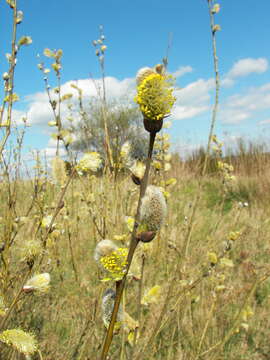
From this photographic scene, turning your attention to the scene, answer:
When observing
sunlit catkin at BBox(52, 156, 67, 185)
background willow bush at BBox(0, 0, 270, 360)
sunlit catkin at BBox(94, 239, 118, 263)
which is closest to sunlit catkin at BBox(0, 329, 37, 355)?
background willow bush at BBox(0, 0, 270, 360)

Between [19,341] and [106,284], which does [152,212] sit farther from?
[106,284]

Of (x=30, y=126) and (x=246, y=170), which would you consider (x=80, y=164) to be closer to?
(x=30, y=126)

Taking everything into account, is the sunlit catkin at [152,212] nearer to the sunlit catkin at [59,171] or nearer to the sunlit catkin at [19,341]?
the sunlit catkin at [19,341]

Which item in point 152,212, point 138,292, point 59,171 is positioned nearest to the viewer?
point 152,212

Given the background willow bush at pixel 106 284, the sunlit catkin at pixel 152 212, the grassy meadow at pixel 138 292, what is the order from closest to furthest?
the sunlit catkin at pixel 152 212 < the background willow bush at pixel 106 284 < the grassy meadow at pixel 138 292

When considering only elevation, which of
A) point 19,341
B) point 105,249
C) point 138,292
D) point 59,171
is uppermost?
point 59,171

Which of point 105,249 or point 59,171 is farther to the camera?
point 59,171

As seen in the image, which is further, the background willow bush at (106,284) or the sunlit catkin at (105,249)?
the background willow bush at (106,284)

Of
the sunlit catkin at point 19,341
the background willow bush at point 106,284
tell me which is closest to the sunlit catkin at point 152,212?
Result: the background willow bush at point 106,284

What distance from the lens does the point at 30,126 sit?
67.6 inches

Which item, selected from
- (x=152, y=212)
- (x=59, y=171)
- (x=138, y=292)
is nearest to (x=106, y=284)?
(x=138, y=292)

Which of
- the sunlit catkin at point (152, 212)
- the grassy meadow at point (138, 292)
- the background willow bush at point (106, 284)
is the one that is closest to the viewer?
the sunlit catkin at point (152, 212)

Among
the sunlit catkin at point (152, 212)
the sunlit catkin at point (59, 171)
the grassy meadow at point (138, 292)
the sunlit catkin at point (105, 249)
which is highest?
the sunlit catkin at point (59, 171)

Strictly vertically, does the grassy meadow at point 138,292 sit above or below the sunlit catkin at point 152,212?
below
